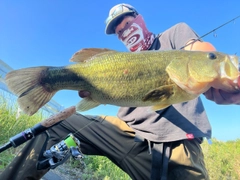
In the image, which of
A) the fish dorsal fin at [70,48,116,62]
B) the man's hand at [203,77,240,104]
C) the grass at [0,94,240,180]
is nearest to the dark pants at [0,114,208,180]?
the grass at [0,94,240,180]

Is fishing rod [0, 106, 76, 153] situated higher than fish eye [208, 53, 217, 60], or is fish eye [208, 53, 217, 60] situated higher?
fish eye [208, 53, 217, 60]

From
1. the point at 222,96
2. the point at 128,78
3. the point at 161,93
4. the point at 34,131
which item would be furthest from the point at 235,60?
the point at 34,131

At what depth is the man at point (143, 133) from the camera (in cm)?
230

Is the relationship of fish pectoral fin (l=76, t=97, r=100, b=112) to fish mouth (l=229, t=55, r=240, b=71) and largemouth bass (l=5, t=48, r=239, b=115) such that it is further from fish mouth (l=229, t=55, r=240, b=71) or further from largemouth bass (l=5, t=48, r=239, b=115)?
fish mouth (l=229, t=55, r=240, b=71)

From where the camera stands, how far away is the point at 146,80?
5.56 ft

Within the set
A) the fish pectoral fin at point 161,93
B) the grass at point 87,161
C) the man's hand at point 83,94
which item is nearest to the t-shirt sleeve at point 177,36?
the fish pectoral fin at point 161,93

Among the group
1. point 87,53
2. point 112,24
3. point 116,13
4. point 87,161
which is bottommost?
point 87,161

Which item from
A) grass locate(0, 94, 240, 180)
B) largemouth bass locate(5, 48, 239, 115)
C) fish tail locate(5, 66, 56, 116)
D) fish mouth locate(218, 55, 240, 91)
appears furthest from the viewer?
grass locate(0, 94, 240, 180)

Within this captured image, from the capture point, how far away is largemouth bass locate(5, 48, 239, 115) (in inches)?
65.1

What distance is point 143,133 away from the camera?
250 centimetres

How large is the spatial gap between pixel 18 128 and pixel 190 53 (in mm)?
3663

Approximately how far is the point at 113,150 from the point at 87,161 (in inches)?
123

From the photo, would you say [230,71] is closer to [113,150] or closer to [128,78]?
[128,78]

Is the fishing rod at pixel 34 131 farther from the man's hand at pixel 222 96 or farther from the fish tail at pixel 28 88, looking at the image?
the man's hand at pixel 222 96
